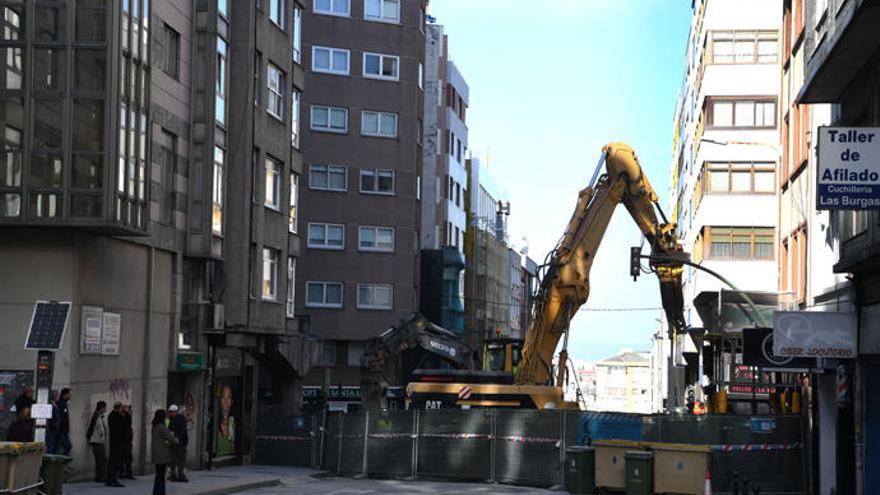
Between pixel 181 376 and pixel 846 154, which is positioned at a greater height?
pixel 846 154

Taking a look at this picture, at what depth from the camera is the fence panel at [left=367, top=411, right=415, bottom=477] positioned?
37.0m

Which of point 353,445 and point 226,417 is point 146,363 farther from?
point 226,417

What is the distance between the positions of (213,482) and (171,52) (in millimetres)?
10256

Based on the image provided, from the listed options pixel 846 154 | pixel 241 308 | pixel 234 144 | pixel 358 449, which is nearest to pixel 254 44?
pixel 234 144

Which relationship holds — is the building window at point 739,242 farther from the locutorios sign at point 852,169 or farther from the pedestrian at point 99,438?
the locutorios sign at point 852,169

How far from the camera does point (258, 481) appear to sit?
3291 centimetres

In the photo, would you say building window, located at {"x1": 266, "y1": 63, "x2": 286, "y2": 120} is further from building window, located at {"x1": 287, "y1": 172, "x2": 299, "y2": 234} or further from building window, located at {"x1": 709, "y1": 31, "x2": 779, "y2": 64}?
building window, located at {"x1": 709, "y1": 31, "x2": 779, "y2": 64}

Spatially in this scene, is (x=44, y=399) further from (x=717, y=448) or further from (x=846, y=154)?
(x=717, y=448)

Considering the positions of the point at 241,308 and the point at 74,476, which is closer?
the point at 74,476

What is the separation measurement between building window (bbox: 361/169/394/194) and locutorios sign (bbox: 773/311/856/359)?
3872 cm

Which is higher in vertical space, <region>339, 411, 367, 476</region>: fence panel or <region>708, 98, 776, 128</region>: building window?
<region>708, 98, 776, 128</region>: building window

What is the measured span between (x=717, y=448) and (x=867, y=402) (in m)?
7.19

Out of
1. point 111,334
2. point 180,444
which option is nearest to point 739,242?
point 180,444

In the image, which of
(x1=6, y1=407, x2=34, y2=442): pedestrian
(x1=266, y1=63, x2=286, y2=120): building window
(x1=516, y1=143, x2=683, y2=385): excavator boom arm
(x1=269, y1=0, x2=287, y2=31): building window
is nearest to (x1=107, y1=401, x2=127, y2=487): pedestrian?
(x1=6, y1=407, x2=34, y2=442): pedestrian
